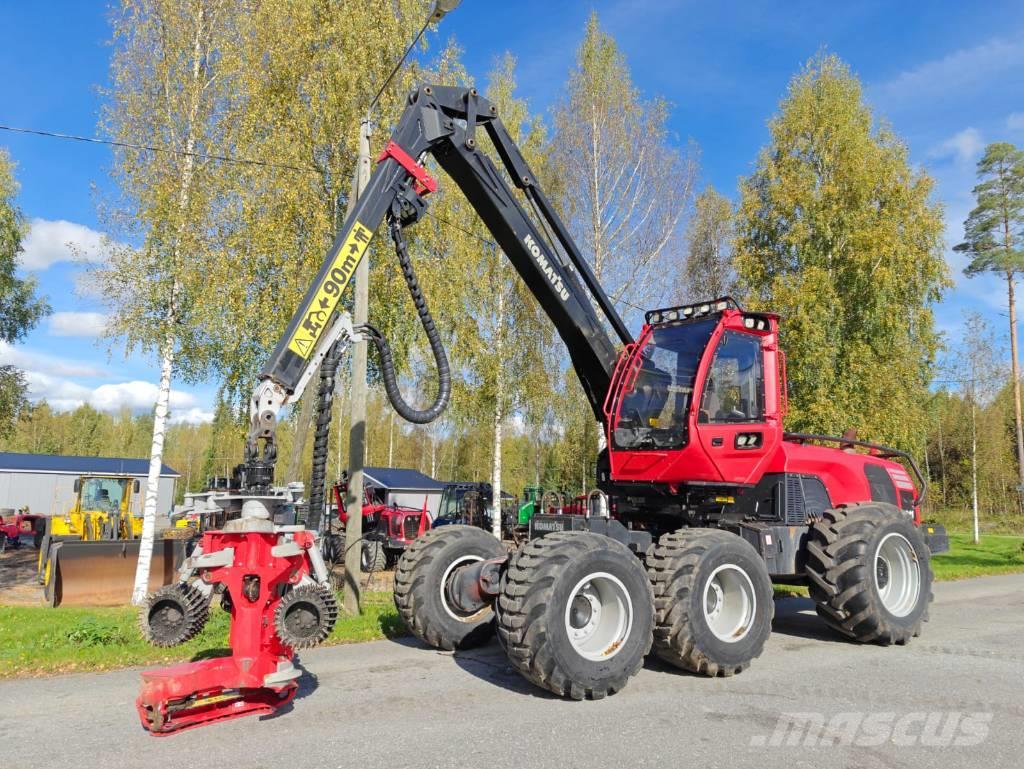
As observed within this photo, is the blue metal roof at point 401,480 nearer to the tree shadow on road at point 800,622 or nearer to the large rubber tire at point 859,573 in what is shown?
the tree shadow on road at point 800,622

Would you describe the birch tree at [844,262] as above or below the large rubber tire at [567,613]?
above

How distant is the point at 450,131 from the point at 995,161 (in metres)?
29.6

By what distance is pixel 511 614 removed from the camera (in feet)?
17.7

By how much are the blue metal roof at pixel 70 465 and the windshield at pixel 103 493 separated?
1960cm

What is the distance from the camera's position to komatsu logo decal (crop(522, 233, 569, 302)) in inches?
315

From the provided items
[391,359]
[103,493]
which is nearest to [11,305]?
[103,493]

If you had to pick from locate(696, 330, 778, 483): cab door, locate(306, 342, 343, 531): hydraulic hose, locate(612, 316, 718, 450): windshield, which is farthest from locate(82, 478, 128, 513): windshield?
locate(696, 330, 778, 483): cab door

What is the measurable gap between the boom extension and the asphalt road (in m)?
1.78

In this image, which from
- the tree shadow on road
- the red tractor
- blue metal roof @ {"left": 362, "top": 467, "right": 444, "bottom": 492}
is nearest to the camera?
the tree shadow on road

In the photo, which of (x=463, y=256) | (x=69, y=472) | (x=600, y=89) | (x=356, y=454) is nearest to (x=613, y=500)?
(x=356, y=454)

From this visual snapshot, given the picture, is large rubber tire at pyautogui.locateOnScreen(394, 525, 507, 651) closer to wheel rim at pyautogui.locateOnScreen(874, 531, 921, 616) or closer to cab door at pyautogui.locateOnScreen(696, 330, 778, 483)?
cab door at pyautogui.locateOnScreen(696, 330, 778, 483)

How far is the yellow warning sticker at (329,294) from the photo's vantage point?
596 centimetres

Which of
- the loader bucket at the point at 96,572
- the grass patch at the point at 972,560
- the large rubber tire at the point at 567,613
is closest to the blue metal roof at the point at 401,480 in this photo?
the loader bucket at the point at 96,572

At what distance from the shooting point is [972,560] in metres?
20.9
